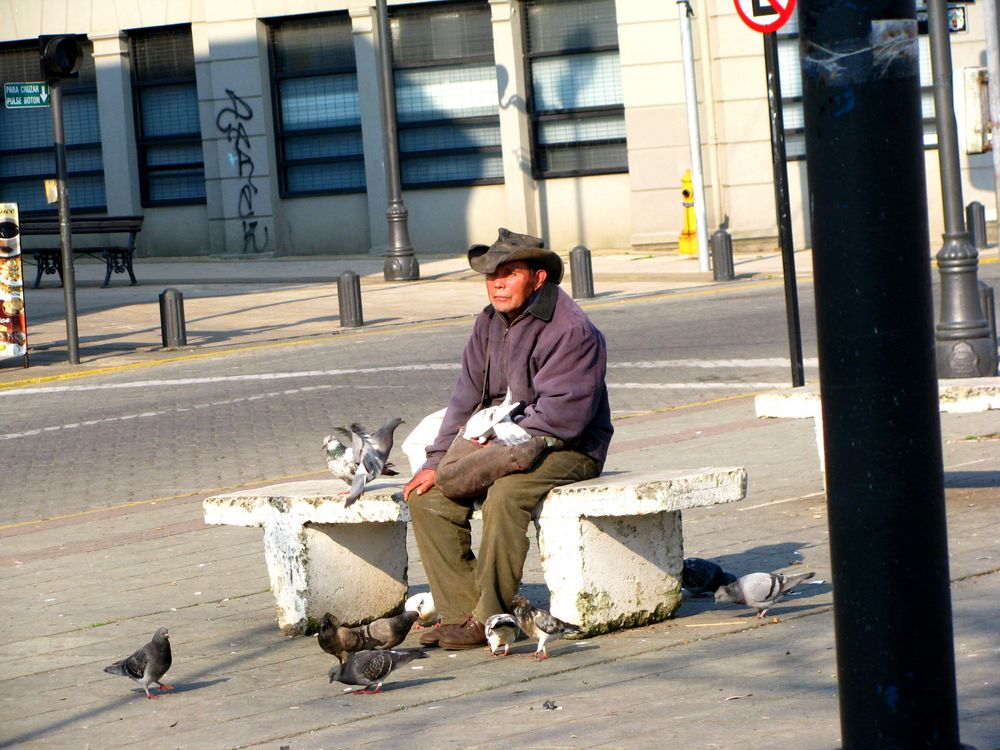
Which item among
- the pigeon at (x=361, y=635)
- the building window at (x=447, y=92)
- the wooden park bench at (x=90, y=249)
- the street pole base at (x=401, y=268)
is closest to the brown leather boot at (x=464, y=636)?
the pigeon at (x=361, y=635)

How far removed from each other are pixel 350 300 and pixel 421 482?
42.6ft

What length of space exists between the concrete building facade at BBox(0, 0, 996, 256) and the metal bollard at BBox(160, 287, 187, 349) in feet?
35.4

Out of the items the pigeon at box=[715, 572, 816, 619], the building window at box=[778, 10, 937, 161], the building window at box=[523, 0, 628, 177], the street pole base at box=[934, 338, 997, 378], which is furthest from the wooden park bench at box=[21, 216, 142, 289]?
the pigeon at box=[715, 572, 816, 619]

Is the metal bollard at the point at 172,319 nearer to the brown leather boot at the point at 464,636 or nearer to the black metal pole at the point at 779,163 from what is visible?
the black metal pole at the point at 779,163

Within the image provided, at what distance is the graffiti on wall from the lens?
29.6 meters

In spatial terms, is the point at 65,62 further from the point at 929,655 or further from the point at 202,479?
the point at 929,655

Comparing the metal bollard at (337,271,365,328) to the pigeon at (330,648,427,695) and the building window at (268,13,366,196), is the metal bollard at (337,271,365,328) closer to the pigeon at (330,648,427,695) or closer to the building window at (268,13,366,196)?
the building window at (268,13,366,196)

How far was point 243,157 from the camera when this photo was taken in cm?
2967

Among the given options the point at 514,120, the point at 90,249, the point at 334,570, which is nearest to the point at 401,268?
the point at 514,120

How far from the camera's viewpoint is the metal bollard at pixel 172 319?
17.9m

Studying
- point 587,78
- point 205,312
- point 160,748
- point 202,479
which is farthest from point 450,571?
point 587,78

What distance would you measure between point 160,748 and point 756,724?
1.77m

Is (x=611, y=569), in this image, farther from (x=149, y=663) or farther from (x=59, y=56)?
(x=59, y=56)

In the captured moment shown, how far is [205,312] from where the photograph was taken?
21.9 m
